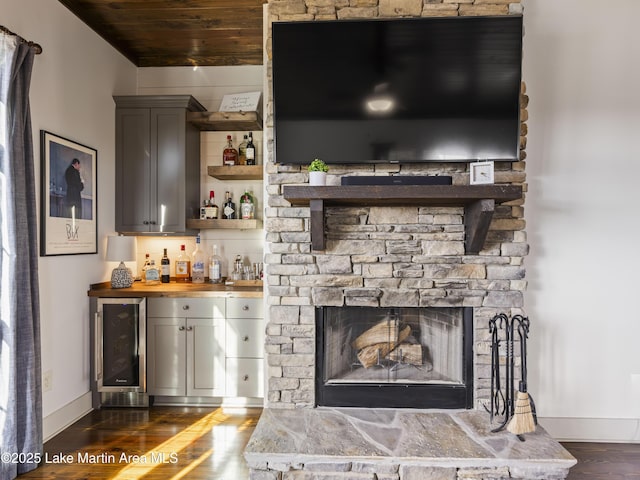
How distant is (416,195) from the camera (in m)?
1.97

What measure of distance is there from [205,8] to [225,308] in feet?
6.68

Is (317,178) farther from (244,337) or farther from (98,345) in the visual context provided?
(98,345)

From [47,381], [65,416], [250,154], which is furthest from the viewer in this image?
[250,154]

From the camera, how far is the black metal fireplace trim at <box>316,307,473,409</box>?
2252 mm

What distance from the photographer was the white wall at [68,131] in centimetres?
250

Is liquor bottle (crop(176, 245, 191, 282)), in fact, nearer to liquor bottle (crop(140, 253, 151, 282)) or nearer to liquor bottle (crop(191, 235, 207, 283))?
liquor bottle (crop(191, 235, 207, 283))

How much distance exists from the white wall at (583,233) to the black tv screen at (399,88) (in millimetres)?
492

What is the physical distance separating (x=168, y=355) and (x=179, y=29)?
2.34m

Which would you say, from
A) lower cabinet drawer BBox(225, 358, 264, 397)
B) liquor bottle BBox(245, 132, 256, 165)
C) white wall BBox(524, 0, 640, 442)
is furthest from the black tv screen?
lower cabinet drawer BBox(225, 358, 264, 397)

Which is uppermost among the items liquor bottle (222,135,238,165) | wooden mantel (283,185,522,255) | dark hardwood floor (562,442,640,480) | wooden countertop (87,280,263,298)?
liquor bottle (222,135,238,165)

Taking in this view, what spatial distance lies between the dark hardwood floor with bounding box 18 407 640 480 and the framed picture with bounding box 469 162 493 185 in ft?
5.18

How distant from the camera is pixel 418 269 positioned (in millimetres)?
2240

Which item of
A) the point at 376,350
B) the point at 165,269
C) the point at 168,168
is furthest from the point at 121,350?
the point at 376,350

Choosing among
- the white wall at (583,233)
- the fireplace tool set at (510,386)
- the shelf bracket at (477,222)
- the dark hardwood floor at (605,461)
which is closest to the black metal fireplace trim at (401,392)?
the fireplace tool set at (510,386)
